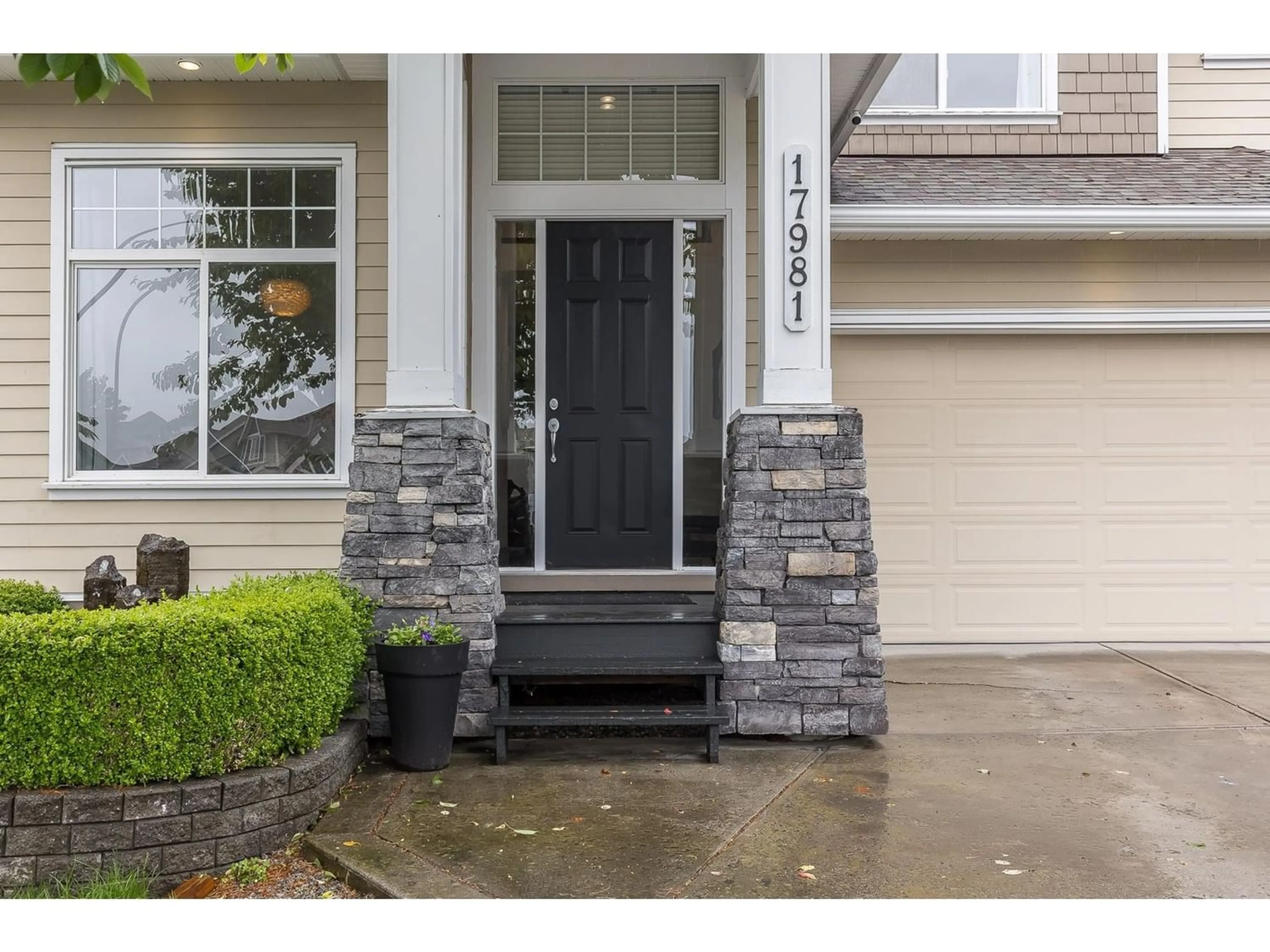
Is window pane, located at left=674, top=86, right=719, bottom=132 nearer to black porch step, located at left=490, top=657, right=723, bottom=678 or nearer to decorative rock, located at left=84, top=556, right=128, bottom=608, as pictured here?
black porch step, located at left=490, top=657, right=723, bottom=678

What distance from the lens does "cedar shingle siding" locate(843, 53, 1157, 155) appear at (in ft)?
20.7

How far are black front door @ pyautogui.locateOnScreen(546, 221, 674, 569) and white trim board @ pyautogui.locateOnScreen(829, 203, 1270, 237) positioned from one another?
4.04 ft

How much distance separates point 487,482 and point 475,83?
2.44 m

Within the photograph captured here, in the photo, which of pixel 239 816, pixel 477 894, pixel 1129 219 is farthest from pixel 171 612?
pixel 1129 219

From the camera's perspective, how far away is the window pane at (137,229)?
5.32 meters

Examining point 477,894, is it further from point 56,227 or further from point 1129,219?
point 1129,219

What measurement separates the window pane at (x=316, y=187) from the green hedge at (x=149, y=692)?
2.85m

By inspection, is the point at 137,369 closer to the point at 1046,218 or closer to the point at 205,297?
the point at 205,297

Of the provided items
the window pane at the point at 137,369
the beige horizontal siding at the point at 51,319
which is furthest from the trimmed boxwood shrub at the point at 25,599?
the window pane at the point at 137,369

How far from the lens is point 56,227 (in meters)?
5.26

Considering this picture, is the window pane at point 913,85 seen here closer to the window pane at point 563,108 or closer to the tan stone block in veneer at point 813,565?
the window pane at point 563,108

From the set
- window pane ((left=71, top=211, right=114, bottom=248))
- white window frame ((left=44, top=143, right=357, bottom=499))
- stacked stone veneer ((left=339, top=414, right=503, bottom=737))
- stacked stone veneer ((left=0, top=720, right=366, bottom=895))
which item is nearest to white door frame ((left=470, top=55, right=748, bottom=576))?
white window frame ((left=44, top=143, right=357, bottom=499))

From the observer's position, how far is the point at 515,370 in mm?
5355

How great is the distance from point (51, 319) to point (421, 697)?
337 cm
